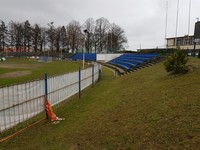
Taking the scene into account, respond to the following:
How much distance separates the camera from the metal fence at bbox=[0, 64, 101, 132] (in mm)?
6016

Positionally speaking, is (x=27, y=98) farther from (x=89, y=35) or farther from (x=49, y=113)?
(x=89, y=35)

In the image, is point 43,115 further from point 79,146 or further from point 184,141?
point 184,141

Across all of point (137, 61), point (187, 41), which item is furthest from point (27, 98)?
point (187, 41)

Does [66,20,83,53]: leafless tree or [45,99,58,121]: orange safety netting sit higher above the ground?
[66,20,83,53]: leafless tree

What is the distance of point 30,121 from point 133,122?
4168mm

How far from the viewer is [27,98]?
22.9 ft

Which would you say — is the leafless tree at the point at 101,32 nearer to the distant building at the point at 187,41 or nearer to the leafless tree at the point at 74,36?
the leafless tree at the point at 74,36

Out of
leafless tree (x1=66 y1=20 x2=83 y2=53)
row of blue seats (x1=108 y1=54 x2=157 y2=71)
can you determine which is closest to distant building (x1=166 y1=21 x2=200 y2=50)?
row of blue seats (x1=108 y1=54 x2=157 y2=71)

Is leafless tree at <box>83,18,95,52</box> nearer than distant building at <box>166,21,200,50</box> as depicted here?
No

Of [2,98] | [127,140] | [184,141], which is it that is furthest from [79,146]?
[2,98]

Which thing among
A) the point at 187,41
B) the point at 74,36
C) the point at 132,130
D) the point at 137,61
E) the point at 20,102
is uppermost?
the point at 74,36

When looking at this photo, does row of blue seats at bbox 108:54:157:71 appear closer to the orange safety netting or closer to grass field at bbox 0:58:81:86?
grass field at bbox 0:58:81:86

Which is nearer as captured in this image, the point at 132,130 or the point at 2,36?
the point at 132,130

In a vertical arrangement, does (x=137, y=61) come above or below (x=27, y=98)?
above
